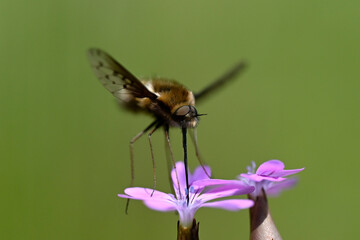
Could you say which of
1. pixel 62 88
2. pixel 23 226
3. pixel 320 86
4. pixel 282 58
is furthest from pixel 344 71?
A: pixel 23 226

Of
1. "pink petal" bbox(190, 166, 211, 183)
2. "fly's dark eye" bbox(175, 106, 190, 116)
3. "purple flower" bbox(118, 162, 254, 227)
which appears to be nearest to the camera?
"purple flower" bbox(118, 162, 254, 227)

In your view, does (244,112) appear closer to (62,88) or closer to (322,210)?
(322,210)

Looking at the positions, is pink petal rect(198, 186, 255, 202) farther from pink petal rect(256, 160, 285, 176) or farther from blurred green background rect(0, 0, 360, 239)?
blurred green background rect(0, 0, 360, 239)

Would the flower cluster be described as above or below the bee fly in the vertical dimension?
below

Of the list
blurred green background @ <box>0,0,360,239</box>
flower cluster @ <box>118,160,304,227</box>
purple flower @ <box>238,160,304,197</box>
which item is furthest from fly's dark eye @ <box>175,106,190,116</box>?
blurred green background @ <box>0,0,360,239</box>

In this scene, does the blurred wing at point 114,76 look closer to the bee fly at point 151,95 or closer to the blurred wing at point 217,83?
the bee fly at point 151,95

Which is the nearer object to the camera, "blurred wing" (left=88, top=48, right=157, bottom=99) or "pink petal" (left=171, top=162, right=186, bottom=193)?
"blurred wing" (left=88, top=48, right=157, bottom=99)

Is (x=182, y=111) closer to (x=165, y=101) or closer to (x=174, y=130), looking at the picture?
(x=165, y=101)
